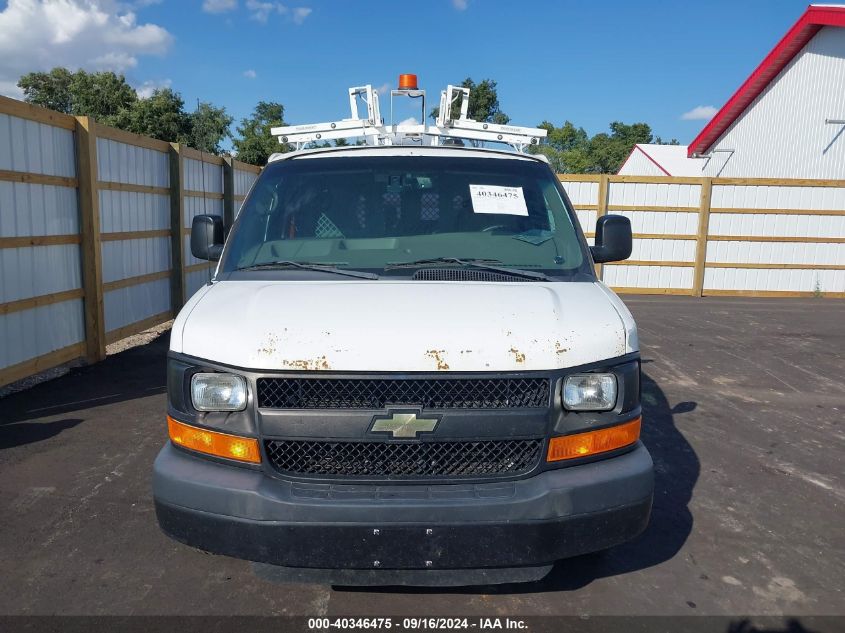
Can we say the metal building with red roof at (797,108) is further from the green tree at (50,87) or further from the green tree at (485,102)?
the green tree at (50,87)

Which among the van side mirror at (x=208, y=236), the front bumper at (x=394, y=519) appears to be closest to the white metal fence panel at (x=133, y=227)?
the van side mirror at (x=208, y=236)

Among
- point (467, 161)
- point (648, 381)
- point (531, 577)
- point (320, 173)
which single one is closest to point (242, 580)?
point (531, 577)

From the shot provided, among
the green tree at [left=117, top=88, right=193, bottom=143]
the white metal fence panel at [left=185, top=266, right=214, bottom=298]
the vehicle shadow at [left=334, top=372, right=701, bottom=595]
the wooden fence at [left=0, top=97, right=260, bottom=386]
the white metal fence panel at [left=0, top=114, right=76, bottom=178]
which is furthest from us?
the green tree at [left=117, top=88, right=193, bottom=143]

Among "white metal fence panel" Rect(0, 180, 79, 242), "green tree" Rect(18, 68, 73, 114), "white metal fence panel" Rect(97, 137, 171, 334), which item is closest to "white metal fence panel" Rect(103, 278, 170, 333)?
"white metal fence panel" Rect(97, 137, 171, 334)

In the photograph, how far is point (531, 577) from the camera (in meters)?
2.75

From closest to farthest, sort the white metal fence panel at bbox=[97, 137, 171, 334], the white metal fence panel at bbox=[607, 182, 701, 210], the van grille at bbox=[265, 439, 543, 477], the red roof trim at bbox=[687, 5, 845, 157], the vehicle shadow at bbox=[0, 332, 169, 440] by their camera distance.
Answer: the van grille at bbox=[265, 439, 543, 477] < the vehicle shadow at bbox=[0, 332, 169, 440] < the white metal fence panel at bbox=[97, 137, 171, 334] < the white metal fence panel at bbox=[607, 182, 701, 210] < the red roof trim at bbox=[687, 5, 845, 157]

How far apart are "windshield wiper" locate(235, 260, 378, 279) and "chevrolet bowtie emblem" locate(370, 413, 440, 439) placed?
872mm

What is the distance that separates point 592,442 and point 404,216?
166 centimetres

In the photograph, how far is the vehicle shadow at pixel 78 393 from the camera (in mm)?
5508

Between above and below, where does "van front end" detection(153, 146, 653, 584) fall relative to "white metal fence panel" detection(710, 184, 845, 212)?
below

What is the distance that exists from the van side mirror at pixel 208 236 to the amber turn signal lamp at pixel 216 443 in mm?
1474

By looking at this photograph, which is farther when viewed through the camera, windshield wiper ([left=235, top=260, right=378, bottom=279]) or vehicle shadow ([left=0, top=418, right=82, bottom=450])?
vehicle shadow ([left=0, top=418, right=82, bottom=450])

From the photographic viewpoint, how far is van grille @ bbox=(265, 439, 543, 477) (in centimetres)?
267

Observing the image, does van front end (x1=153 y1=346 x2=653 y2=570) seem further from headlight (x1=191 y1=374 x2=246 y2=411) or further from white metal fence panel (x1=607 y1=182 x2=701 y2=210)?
white metal fence panel (x1=607 y1=182 x2=701 y2=210)
